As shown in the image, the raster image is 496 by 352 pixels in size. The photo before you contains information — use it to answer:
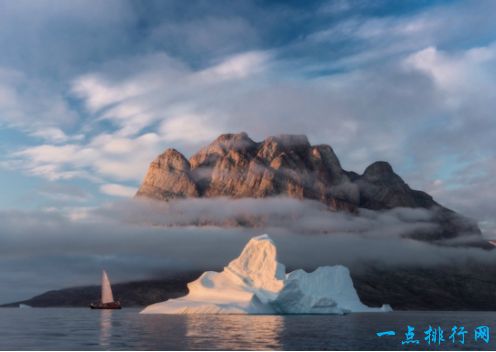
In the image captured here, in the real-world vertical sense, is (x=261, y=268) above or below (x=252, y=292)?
above

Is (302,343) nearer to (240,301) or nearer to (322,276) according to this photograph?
(240,301)

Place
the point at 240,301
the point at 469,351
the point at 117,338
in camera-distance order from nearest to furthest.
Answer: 1. the point at 469,351
2. the point at 117,338
3. the point at 240,301

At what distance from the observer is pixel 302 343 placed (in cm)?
6712

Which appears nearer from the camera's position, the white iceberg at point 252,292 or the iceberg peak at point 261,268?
the white iceberg at point 252,292

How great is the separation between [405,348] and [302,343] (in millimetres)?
10965

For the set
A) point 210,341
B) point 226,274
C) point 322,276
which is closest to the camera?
point 210,341

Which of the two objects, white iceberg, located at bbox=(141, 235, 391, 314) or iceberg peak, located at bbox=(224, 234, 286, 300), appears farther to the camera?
iceberg peak, located at bbox=(224, 234, 286, 300)

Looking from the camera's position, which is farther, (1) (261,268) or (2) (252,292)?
(1) (261,268)

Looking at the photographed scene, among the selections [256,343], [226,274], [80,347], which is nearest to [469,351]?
[256,343]

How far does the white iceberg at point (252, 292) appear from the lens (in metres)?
147

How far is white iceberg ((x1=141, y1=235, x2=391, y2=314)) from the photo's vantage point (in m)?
147

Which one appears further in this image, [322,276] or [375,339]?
[322,276]

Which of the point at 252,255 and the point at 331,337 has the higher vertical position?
the point at 252,255

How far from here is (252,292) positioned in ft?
498
